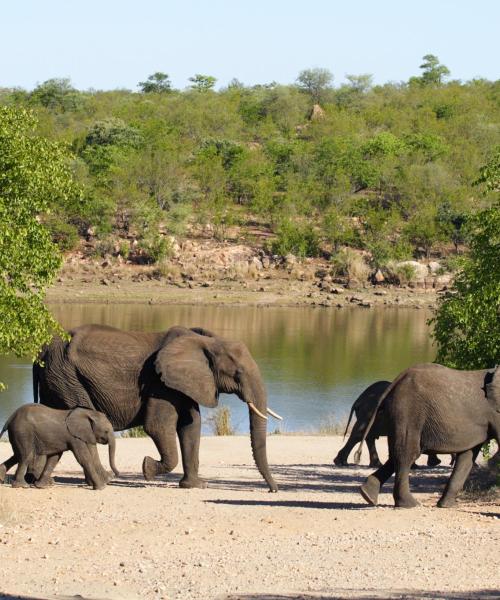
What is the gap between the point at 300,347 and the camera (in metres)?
47.6

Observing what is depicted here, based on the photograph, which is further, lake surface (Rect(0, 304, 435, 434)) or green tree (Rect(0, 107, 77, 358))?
lake surface (Rect(0, 304, 435, 434))

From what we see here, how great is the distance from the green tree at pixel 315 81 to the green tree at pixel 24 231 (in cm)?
10230

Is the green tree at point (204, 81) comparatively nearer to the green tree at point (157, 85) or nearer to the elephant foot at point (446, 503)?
the green tree at point (157, 85)

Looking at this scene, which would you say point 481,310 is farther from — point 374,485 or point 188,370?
point 188,370

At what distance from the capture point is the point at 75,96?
101000 mm

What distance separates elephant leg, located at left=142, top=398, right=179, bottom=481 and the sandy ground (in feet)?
0.68

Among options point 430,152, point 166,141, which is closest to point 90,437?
point 166,141

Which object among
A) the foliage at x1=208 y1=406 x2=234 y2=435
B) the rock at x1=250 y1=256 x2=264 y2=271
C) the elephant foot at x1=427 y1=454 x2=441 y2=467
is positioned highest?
the elephant foot at x1=427 y1=454 x2=441 y2=467

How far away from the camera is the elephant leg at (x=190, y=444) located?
15.2m

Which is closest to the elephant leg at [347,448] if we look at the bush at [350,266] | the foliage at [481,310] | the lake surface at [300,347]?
the foliage at [481,310]

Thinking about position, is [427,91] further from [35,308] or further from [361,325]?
[35,308]

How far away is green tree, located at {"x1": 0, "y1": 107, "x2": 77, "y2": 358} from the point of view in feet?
47.5

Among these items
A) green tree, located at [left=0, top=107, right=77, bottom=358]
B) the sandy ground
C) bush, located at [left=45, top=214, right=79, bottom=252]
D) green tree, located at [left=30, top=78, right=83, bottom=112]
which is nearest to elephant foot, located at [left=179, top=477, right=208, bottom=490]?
the sandy ground

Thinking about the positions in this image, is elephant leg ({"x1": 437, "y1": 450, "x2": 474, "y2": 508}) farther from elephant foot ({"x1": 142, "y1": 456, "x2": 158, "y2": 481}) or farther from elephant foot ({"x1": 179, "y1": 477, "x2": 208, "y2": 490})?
elephant foot ({"x1": 142, "y1": 456, "x2": 158, "y2": 481})
